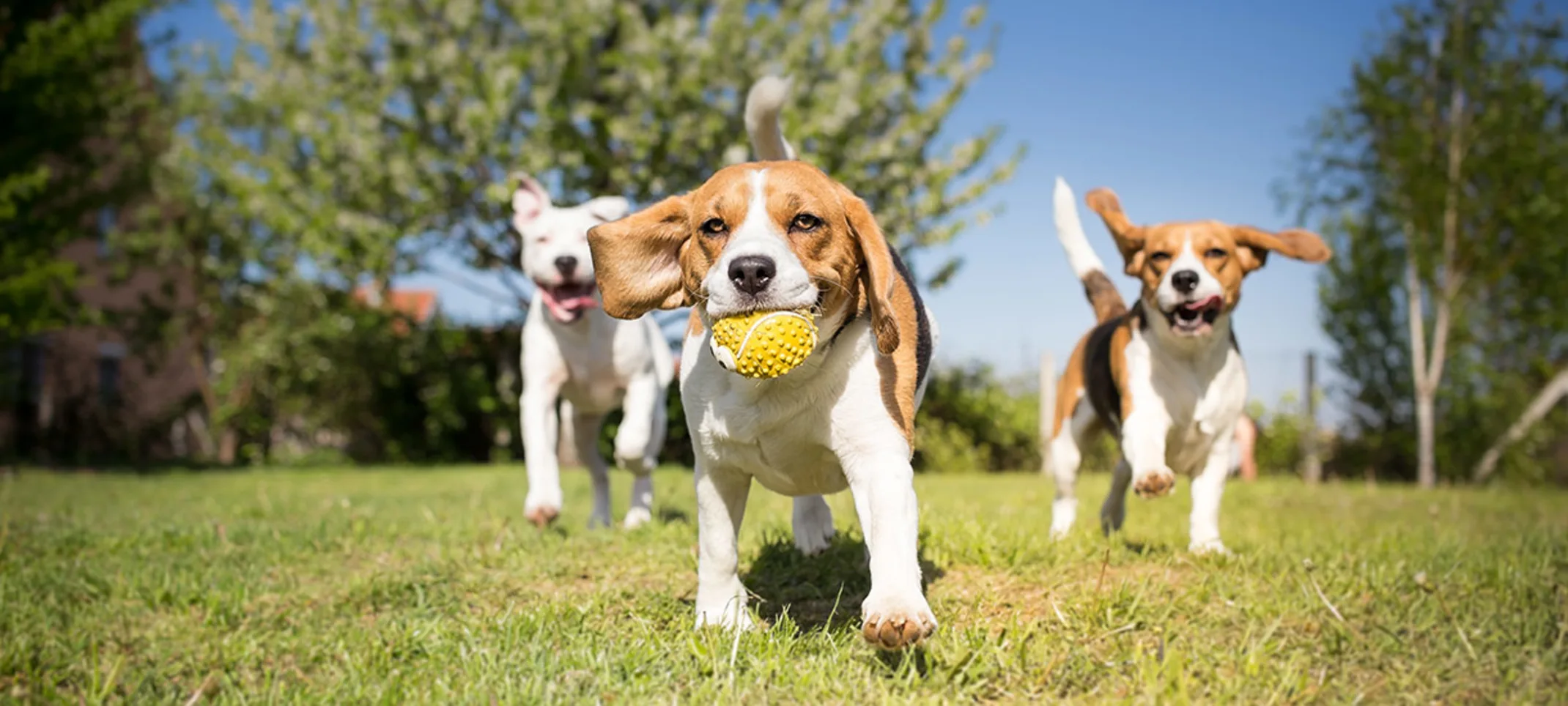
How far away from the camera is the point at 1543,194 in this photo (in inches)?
568

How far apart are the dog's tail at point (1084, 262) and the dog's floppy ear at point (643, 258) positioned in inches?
132

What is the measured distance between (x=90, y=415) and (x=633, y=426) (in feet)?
62.6

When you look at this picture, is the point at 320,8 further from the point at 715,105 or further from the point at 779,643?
the point at 779,643

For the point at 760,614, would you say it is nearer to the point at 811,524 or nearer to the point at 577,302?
the point at 811,524

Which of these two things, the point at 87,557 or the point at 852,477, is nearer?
the point at 852,477

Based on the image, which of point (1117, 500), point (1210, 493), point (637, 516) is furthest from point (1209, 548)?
point (637, 516)

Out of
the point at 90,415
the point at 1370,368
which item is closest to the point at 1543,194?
the point at 1370,368

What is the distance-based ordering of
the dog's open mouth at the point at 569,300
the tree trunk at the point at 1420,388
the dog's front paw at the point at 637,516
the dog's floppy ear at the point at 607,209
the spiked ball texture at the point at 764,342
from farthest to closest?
the tree trunk at the point at 1420,388 < the dog's floppy ear at the point at 607,209 < the dog's front paw at the point at 637,516 < the dog's open mouth at the point at 569,300 < the spiked ball texture at the point at 764,342

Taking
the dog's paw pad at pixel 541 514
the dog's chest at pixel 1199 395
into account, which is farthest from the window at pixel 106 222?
the dog's chest at pixel 1199 395

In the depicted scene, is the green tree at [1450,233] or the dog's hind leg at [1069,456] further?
the green tree at [1450,233]

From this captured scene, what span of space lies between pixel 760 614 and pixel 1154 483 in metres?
1.69

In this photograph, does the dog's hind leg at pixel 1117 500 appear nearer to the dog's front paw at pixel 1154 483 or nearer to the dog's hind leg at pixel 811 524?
the dog's front paw at pixel 1154 483

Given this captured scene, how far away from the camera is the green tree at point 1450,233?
14797mm

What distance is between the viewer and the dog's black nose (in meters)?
2.70
